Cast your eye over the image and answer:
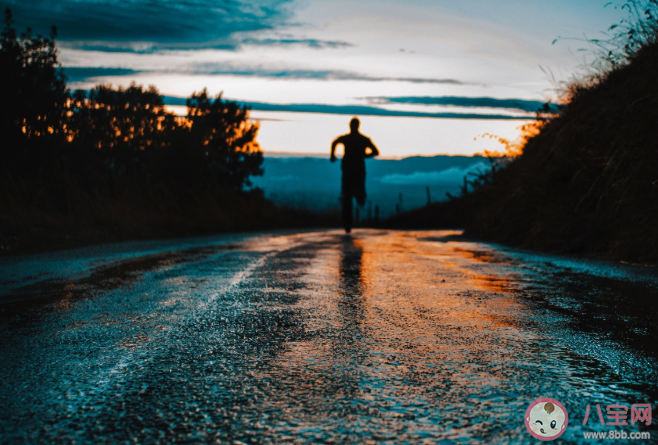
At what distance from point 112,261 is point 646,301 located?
668cm

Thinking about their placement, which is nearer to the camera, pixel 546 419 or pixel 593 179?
pixel 546 419

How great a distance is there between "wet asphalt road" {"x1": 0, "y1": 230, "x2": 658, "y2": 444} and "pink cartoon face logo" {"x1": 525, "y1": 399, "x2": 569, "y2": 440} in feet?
0.13

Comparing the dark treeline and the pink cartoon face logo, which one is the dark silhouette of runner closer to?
the dark treeline

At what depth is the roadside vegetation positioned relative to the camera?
32.8 feet

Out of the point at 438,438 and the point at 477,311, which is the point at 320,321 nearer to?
the point at 477,311

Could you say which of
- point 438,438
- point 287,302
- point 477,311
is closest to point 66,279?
point 287,302

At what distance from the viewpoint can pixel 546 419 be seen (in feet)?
9.45

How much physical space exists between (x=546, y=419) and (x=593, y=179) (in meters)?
9.84

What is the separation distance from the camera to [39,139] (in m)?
20.4

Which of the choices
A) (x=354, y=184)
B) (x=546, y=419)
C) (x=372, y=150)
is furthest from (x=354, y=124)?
(x=546, y=419)

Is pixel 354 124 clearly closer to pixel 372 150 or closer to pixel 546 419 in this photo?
pixel 372 150

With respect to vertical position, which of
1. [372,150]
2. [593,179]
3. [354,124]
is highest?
[354,124]

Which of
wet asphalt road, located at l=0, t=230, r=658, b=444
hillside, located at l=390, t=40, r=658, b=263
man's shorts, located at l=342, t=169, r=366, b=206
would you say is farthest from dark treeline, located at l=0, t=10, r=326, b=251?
hillside, located at l=390, t=40, r=658, b=263

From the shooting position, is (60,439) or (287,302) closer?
(60,439)
